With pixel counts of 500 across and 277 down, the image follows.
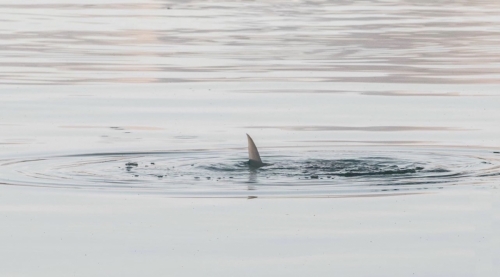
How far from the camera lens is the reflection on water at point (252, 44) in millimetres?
24891

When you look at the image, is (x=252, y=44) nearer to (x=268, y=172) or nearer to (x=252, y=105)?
(x=252, y=105)

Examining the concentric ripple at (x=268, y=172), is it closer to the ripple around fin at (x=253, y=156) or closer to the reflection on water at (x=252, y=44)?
the ripple around fin at (x=253, y=156)

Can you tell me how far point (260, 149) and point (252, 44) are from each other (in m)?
16.4

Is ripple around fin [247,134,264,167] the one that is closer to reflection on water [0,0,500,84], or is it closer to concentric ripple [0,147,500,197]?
concentric ripple [0,147,500,197]

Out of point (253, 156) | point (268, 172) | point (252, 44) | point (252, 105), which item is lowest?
point (268, 172)

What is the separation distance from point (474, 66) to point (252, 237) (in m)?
16.2

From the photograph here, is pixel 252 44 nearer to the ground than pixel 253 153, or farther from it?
farther from it

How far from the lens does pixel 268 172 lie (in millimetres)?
13859

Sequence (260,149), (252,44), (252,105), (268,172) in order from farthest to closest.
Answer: (252,44) → (252,105) → (260,149) → (268,172)

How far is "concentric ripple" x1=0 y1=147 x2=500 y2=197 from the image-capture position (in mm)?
12938

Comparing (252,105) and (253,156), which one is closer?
(253,156)

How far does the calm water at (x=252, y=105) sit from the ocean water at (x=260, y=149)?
0.16 ft

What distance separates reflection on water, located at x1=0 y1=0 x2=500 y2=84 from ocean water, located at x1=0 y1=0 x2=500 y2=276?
108mm

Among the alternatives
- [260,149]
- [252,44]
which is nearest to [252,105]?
[260,149]
